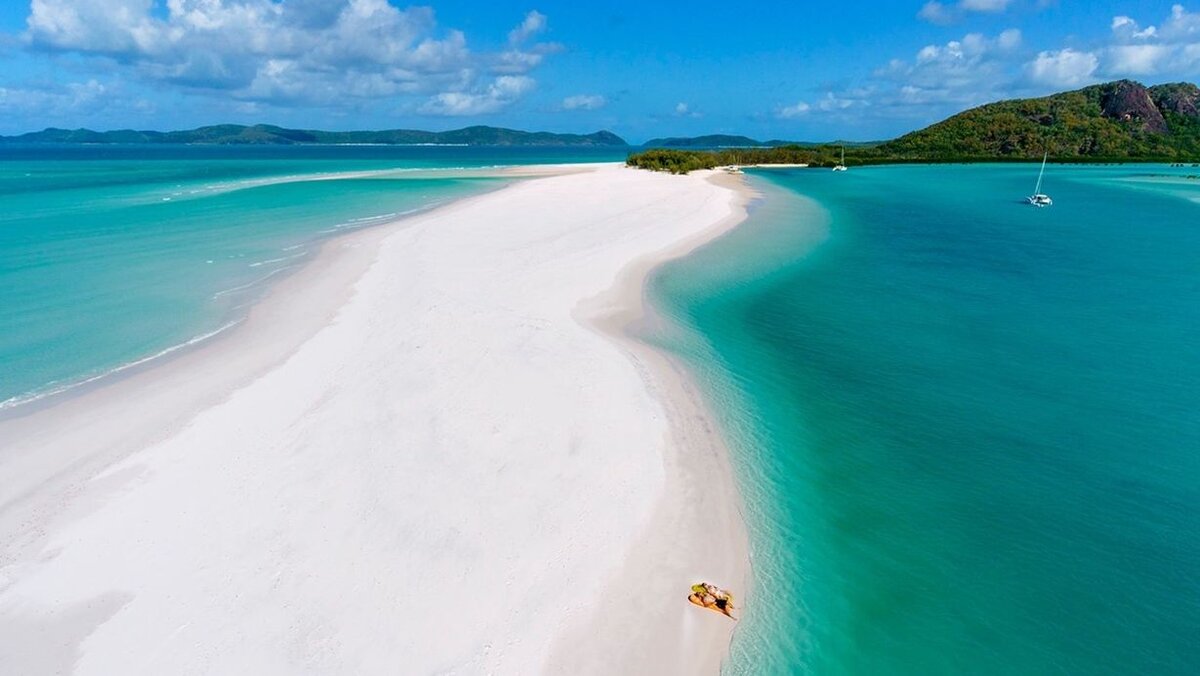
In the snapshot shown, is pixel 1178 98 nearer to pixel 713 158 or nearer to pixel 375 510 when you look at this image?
pixel 713 158

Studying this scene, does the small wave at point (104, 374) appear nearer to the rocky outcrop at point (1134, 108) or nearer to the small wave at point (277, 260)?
the small wave at point (277, 260)

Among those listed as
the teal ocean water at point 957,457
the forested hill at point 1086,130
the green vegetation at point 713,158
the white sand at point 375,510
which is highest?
the forested hill at point 1086,130

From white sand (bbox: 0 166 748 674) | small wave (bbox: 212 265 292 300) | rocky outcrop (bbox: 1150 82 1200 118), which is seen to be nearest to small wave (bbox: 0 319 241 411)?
white sand (bbox: 0 166 748 674)

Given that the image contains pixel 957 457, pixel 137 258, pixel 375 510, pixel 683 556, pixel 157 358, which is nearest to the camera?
pixel 683 556

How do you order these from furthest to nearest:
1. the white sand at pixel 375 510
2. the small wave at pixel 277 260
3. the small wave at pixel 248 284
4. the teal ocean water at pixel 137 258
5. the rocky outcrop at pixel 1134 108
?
the rocky outcrop at pixel 1134 108
the small wave at pixel 277 260
the small wave at pixel 248 284
the teal ocean water at pixel 137 258
the white sand at pixel 375 510

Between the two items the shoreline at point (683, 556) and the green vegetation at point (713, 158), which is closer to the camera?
the shoreline at point (683, 556)

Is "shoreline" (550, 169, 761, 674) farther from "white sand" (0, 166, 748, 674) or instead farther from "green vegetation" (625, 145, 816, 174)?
"green vegetation" (625, 145, 816, 174)

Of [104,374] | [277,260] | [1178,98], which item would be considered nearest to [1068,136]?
[1178,98]

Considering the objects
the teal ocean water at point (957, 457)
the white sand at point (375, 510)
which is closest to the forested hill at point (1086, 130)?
the teal ocean water at point (957, 457)
